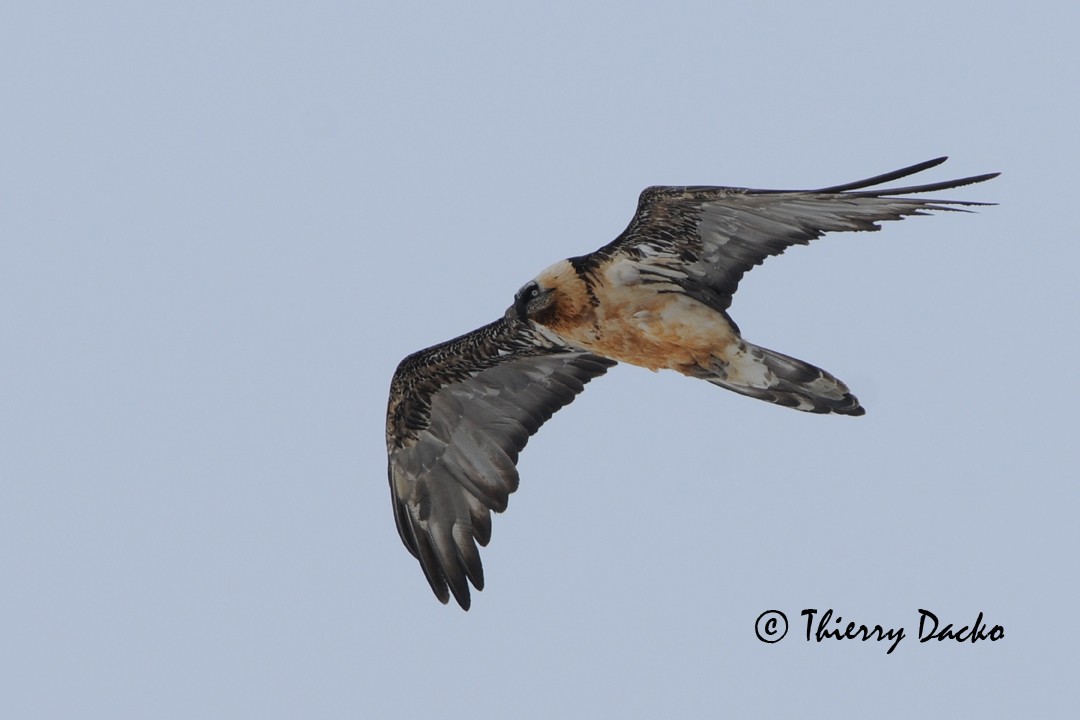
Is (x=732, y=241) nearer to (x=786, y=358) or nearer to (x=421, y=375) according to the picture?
(x=786, y=358)

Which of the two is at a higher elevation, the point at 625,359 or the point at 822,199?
the point at 822,199

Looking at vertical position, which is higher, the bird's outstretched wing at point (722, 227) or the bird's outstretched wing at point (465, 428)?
the bird's outstretched wing at point (722, 227)

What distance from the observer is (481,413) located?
11.8 m

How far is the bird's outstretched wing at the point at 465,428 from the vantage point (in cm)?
1145

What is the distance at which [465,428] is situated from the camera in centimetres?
1181

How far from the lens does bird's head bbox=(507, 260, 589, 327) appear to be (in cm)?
1060

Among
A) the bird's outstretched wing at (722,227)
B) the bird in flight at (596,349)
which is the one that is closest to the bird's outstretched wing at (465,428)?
the bird in flight at (596,349)

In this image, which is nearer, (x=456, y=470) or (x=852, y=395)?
(x=852, y=395)

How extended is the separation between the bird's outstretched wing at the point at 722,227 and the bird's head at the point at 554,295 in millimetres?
162

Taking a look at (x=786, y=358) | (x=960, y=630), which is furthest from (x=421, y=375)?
(x=960, y=630)

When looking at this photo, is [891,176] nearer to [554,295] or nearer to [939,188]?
[939,188]

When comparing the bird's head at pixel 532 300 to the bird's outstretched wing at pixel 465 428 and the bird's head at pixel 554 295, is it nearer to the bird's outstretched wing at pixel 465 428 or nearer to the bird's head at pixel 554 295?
the bird's head at pixel 554 295

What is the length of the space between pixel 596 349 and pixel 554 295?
22.6 inches

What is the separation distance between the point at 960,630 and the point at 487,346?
446 centimetres
